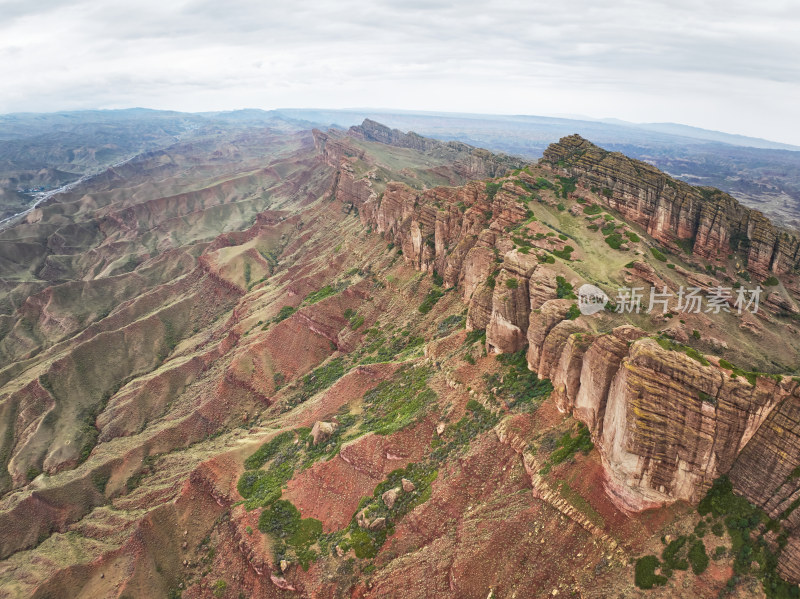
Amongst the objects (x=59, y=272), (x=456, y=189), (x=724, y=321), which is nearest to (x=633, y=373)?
(x=724, y=321)

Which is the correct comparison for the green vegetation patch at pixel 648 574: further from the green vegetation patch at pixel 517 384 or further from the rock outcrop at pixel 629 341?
the green vegetation patch at pixel 517 384

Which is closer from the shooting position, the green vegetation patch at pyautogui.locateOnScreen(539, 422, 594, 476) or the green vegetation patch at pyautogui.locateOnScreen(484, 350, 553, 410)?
the green vegetation patch at pyautogui.locateOnScreen(539, 422, 594, 476)

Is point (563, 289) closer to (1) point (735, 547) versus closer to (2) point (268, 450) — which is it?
(1) point (735, 547)

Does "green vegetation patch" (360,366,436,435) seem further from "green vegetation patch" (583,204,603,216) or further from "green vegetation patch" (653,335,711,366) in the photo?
"green vegetation patch" (583,204,603,216)

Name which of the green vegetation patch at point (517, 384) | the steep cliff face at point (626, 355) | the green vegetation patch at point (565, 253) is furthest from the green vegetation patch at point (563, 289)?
the green vegetation patch at point (517, 384)

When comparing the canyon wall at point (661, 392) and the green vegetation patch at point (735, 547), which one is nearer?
the green vegetation patch at point (735, 547)

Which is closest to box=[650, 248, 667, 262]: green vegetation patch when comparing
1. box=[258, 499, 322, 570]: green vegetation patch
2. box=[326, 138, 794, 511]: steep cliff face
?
box=[326, 138, 794, 511]: steep cliff face

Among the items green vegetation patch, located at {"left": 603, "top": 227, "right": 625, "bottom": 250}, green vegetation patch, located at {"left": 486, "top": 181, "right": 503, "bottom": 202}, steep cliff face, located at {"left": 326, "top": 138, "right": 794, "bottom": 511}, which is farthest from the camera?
green vegetation patch, located at {"left": 486, "top": 181, "right": 503, "bottom": 202}
